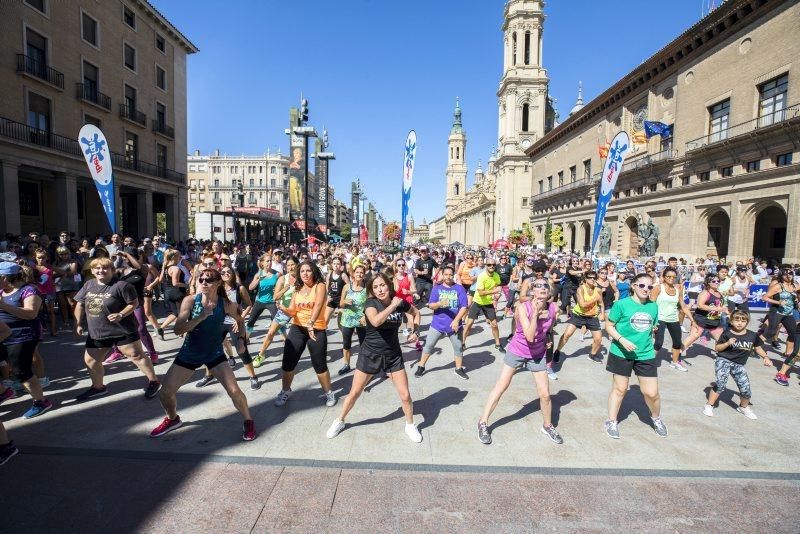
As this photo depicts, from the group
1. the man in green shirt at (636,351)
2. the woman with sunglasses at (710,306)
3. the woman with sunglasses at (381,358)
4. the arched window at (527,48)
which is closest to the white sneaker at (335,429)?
the woman with sunglasses at (381,358)

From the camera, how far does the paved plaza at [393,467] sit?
306 cm

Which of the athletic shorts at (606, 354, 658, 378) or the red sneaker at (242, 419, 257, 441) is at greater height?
the athletic shorts at (606, 354, 658, 378)

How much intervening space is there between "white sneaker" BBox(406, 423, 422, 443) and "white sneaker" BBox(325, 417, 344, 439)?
0.75 m

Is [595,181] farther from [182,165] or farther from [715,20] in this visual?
[182,165]

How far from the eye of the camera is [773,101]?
23.6 meters

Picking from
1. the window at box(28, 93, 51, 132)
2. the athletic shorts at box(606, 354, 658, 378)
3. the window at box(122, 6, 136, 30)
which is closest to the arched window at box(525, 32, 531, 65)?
the window at box(122, 6, 136, 30)

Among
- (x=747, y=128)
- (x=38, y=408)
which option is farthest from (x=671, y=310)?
(x=747, y=128)

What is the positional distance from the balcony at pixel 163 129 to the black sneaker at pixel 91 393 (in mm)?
27844

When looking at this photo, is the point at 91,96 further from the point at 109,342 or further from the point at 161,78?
the point at 109,342

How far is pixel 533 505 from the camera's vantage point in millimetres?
3238

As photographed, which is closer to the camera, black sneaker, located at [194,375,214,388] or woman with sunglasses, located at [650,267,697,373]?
black sneaker, located at [194,375,214,388]

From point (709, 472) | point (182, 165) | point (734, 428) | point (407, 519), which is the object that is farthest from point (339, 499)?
point (182, 165)

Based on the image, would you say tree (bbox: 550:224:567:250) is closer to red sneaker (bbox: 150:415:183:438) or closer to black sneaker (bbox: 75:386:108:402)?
black sneaker (bbox: 75:386:108:402)

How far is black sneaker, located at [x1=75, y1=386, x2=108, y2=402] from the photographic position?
5.06 meters
